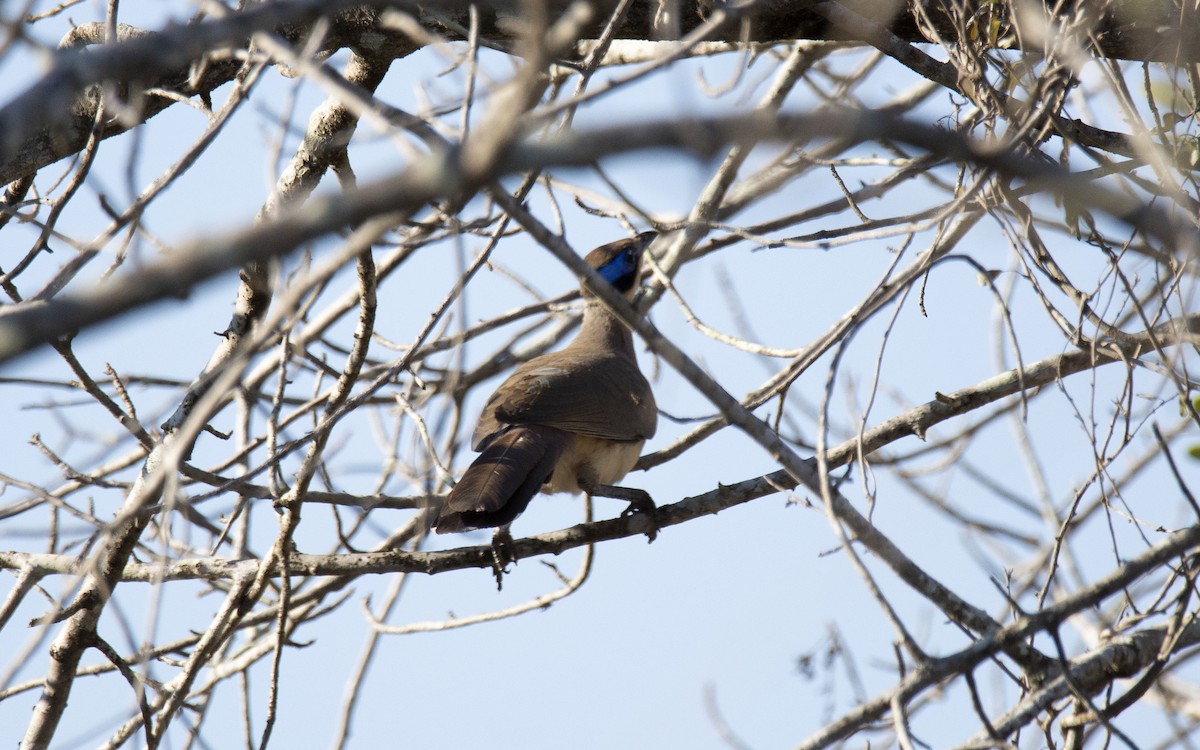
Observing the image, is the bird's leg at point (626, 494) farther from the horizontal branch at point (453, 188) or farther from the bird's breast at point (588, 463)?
the horizontal branch at point (453, 188)

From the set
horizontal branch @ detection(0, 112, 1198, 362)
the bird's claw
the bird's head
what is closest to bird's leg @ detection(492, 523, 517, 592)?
the bird's claw

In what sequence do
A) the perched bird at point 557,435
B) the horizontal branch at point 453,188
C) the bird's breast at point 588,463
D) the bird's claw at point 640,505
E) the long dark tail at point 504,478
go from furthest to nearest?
the bird's breast at point 588,463 < the bird's claw at point 640,505 < the perched bird at point 557,435 < the long dark tail at point 504,478 < the horizontal branch at point 453,188

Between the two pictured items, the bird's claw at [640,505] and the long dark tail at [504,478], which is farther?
the bird's claw at [640,505]

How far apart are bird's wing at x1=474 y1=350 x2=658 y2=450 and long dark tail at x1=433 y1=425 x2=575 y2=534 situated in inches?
3.3

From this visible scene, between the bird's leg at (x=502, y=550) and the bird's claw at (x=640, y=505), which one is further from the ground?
the bird's claw at (x=640, y=505)

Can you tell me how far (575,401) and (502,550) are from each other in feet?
3.93

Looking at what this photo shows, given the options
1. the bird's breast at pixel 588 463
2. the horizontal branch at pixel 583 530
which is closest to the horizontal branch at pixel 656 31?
the horizontal branch at pixel 583 530

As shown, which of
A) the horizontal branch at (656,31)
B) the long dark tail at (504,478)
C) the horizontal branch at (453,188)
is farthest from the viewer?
the long dark tail at (504,478)

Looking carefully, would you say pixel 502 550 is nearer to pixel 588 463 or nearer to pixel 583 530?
pixel 583 530

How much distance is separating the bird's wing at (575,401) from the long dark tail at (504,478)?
0.27ft

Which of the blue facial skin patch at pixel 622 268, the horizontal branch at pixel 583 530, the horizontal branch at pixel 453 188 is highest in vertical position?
the blue facial skin patch at pixel 622 268

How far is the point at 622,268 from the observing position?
22.0ft

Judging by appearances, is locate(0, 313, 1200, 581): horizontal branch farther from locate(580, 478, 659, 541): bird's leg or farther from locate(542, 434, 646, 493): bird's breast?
locate(542, 434, 646, 493): bird's breast

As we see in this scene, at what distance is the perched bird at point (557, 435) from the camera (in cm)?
445
